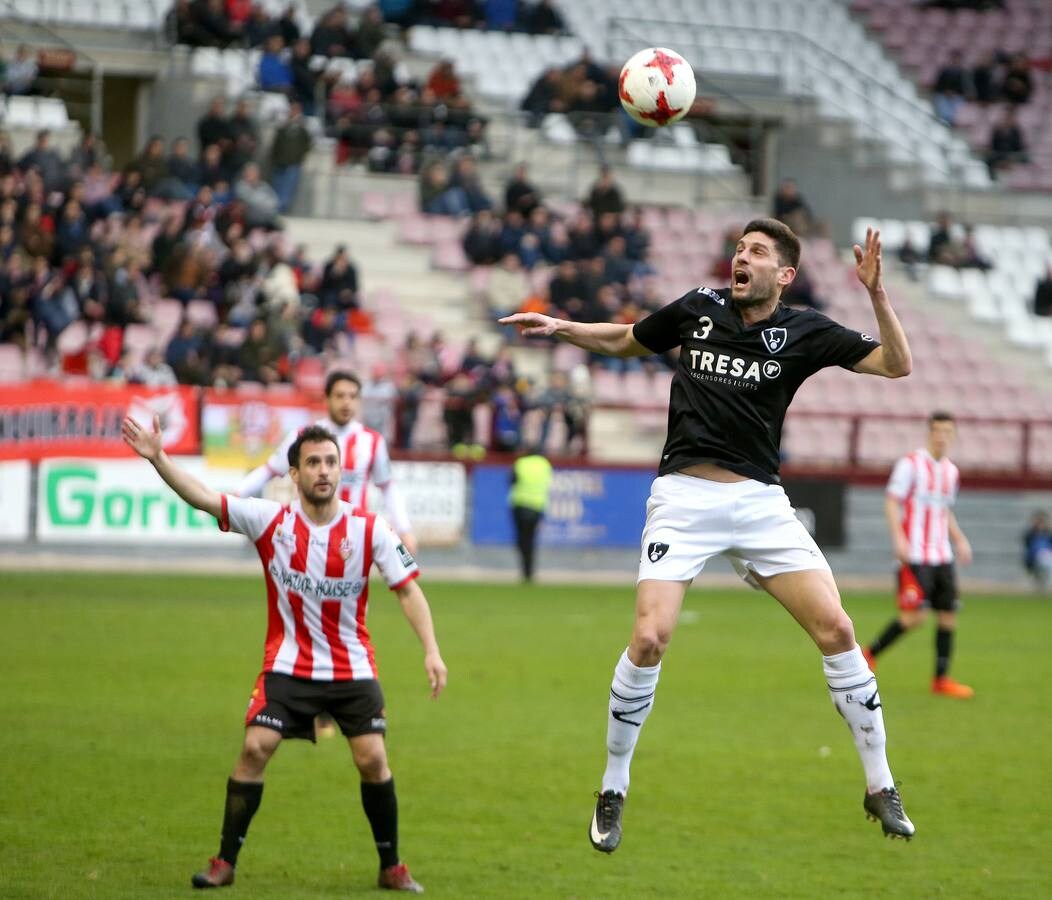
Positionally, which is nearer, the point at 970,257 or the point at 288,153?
the point at 288,153

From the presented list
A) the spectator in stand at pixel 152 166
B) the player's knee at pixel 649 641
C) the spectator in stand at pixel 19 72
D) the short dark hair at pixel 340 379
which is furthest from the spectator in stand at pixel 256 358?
the player's knee at pixel 649 641

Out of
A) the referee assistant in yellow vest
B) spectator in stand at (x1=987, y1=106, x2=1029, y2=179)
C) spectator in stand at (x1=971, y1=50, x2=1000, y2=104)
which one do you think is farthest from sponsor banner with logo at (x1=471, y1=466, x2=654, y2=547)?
spectator in stand at (x1=971, y1=50, x2=1000, y2=104)

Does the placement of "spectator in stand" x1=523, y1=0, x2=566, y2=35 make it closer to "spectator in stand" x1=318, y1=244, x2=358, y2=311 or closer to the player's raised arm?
"spectator in stand" x1=318, y1=244, x2=358, y2=311

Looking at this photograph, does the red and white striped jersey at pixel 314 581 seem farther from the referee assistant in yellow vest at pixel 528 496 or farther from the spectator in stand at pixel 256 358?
the spectator in stand at pixel 256 358

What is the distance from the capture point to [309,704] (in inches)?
273

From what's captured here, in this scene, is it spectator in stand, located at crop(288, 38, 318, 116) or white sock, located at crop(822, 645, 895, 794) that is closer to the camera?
white sock, located at crop(822, 645, 895, 794)

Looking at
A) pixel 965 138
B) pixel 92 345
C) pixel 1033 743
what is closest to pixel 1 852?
pixel 1033 743

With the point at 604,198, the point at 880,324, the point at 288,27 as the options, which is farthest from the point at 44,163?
the point at 880,324

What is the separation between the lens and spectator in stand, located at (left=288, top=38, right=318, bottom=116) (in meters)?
27.2

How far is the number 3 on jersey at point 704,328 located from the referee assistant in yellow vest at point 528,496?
47.9 ft

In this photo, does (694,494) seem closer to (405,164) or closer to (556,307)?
(556,307)

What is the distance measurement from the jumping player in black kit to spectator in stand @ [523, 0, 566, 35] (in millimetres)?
24462

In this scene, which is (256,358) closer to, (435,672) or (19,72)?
(19,72)

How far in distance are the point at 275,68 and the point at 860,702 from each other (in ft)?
72.5
